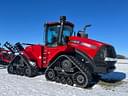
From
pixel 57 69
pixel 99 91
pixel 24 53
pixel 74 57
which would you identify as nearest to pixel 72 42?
pixel 74 57

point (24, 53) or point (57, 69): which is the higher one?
point (24, 53)

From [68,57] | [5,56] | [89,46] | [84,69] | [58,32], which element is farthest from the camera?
[5,56]

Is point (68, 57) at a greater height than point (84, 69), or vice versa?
point (68, 57)

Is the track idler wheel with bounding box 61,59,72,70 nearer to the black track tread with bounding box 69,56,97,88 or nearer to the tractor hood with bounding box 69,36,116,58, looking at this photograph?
the black track tread with bounding box 69,56,97,88

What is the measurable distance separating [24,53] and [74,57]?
3709 mm

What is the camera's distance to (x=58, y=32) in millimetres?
12266

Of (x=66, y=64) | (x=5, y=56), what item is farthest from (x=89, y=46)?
(x=5, y=56)

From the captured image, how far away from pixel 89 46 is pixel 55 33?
7.42 feet

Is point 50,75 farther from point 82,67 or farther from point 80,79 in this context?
point 82,67

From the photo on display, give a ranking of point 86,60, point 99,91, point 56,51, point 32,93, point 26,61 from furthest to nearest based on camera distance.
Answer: point 26,61
point 56,51
point 86,60
point 99,91
point 32,93

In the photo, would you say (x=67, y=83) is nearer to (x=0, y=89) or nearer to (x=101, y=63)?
(x=101, y=63)

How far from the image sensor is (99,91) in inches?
395

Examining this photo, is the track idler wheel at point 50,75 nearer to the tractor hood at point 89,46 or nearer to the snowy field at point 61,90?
the snowy field at point 61,90

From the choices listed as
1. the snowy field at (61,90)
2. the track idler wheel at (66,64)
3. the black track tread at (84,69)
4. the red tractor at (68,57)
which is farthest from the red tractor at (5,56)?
the black track tread at (84,69)
